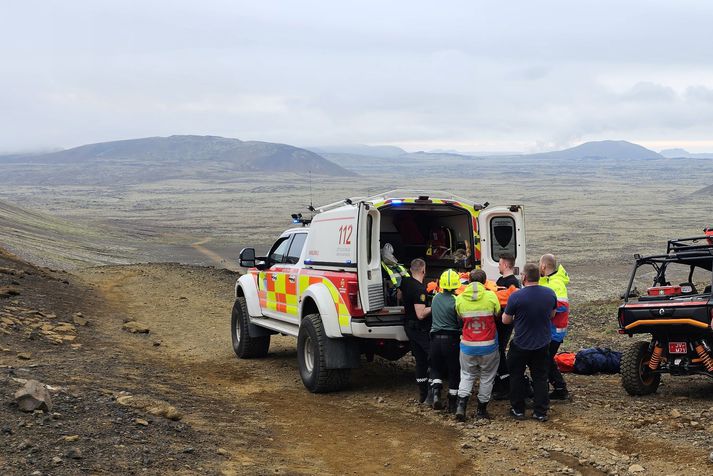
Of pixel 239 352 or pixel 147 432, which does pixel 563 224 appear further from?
pixel 147 432

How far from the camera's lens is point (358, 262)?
9109 millimetres

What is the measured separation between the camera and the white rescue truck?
923cm

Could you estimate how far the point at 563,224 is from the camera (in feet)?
213

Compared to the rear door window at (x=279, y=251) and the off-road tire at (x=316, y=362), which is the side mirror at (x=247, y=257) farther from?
A: the off-road tire at (x=316, y=362)

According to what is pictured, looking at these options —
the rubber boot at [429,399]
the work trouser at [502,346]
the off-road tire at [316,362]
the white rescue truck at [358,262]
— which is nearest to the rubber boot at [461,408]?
the rubber boot at [429,399]

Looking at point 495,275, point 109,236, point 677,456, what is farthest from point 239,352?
point 109,236

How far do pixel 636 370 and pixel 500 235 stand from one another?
2.33 m

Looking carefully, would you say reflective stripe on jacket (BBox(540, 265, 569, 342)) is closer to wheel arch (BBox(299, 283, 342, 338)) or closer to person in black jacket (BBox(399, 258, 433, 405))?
person in black jacket (BBox(399, 258, 433, 405))

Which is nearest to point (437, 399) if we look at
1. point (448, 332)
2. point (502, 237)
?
point (448, 332)

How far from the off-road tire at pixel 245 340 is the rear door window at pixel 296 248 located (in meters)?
1.75

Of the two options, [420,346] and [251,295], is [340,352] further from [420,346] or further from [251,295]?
[251,295]

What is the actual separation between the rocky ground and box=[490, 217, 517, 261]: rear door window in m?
1.78

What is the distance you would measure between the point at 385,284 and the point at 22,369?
4.13 metres

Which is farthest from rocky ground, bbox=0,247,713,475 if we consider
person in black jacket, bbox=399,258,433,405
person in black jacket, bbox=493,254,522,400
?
person in black jacket, bbox=493,254,522,400
